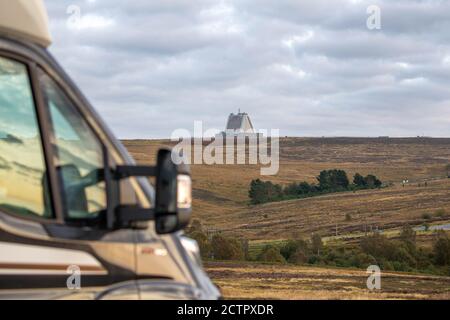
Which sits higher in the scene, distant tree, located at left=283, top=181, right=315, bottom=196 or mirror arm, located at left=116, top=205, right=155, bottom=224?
distant tree, located at left=283, top=181, right=315, bottom=196

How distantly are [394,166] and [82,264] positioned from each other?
406 feet

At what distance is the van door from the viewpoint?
3.67 m

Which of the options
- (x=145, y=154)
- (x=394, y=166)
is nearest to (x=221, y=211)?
(x=145, y=154)

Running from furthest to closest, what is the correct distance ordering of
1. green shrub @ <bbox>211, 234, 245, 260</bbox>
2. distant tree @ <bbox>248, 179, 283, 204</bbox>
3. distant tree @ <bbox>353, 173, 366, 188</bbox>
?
distant tree @ <bbox>353, 173, 366, 188</bbox>
distant tree @ <bbox>248, 179, 283, 204</bbox>
green shrub @ <bbox>211, 234, 245, 260</bbox>

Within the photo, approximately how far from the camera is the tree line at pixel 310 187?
99119 mm

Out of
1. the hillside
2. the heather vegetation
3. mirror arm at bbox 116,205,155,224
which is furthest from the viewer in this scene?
the hillside

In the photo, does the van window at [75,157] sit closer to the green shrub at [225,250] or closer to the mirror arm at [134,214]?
the mirror arm at [134,214]

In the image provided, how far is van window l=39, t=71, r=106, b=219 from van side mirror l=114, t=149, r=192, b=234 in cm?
14

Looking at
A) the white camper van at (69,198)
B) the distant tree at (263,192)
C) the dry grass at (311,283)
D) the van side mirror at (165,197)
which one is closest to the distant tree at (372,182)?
the distant tree at (263,192)

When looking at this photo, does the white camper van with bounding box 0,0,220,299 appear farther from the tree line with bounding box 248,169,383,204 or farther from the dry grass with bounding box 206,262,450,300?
the tree line with bounding box 248,169,383,204

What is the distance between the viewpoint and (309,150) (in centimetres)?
13512

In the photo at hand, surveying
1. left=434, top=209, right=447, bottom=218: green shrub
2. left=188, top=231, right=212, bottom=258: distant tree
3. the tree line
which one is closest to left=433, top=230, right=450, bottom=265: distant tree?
left=188, top=231, right=212, bottom=258: distant tree

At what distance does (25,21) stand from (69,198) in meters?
0.91

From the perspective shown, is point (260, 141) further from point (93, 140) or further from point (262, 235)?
point (93, 140)
